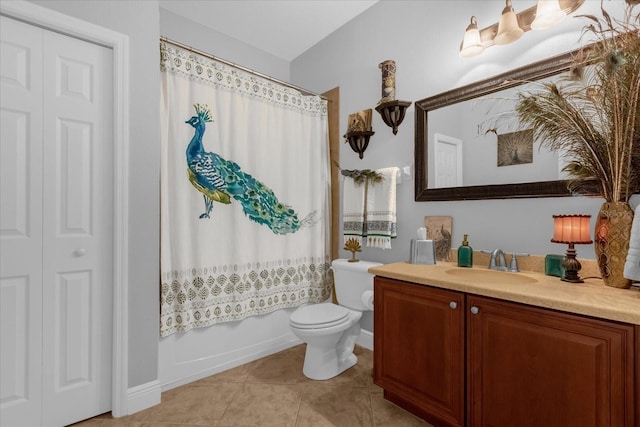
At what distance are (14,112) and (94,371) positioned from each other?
4.41 ft

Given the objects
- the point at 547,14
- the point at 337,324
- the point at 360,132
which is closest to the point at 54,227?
the point at 337,324

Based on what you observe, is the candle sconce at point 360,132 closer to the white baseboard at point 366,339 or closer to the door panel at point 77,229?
the white baseboard at point 366,339

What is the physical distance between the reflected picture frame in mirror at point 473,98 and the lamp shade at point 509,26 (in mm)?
167

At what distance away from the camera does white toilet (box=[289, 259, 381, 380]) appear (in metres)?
1.92

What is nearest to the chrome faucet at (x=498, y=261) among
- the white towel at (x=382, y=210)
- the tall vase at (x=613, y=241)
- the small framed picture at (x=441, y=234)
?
the small framed picture at (x=441, y=234)

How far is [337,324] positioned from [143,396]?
116 centimetres

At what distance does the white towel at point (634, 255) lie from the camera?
1.08 meters

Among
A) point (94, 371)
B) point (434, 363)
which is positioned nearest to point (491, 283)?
point (434, 363)

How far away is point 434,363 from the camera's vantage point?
1.44 metres

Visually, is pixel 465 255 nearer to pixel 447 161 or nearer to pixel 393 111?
pixel 447 161

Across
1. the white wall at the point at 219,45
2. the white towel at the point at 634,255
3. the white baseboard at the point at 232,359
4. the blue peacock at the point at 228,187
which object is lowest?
the white baseboard at the point at 232,359

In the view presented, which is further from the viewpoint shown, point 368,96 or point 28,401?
point 368,96

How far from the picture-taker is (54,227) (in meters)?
1.51

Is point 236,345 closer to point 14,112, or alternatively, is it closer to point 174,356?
point 174,356
